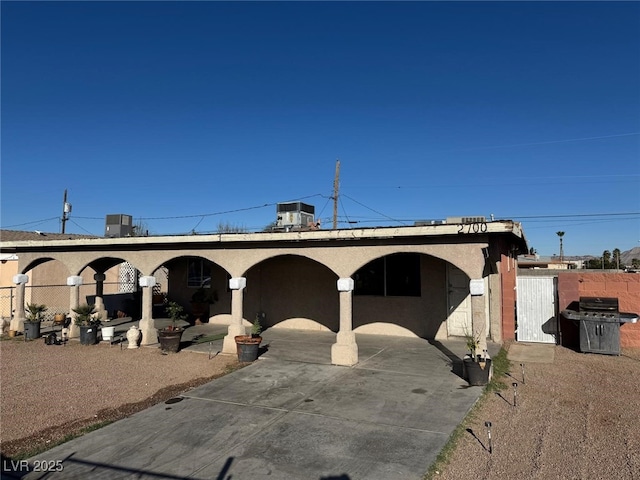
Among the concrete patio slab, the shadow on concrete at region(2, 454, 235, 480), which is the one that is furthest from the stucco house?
the shadow on concrete at region(2, 454, 235, 480)

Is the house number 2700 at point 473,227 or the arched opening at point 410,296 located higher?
the house number 2700 at point 473,227

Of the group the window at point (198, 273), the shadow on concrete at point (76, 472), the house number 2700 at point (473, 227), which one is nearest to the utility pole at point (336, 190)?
the window at point (198, 273)

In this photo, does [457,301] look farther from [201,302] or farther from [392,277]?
[201,302]

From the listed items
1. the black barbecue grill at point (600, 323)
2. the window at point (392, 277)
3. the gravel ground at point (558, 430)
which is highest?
the window at point (392, 277)

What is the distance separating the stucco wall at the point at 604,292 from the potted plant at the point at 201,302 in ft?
41.2

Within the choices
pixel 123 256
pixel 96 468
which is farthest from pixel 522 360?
pixel 123 256

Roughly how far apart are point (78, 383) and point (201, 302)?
8363 mm

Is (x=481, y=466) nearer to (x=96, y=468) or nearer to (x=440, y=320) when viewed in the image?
(x=96, y=468)

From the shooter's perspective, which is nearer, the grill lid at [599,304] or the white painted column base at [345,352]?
the white painted column base at [345,352]

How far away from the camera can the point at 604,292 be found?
12172 mm

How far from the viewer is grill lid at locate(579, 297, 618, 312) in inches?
449

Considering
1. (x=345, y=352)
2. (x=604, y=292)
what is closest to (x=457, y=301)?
(x=604, y=292)

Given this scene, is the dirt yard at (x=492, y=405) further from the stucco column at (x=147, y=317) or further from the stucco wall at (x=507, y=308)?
the stucco wall at (x=507, y=308)

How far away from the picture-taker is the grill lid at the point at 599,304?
1140 cm
